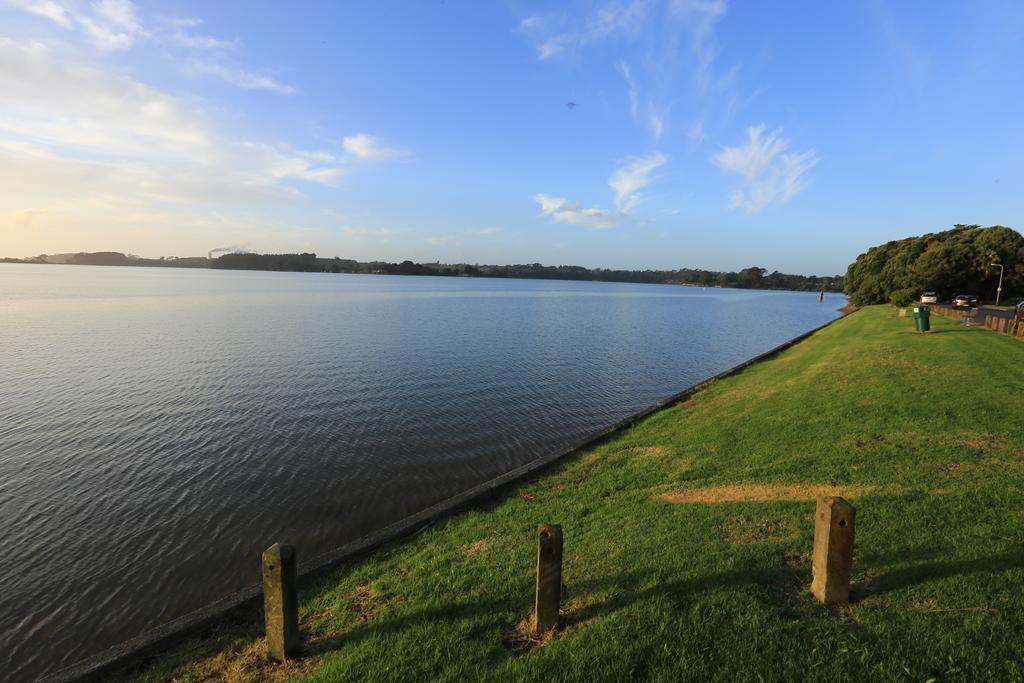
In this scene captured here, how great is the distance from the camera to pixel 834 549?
5.59m

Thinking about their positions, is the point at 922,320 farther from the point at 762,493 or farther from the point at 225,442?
the point at 225,442

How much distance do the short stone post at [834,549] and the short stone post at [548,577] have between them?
3018 mm

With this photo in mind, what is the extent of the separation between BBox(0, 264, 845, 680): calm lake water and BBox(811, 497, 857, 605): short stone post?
30.8 feet

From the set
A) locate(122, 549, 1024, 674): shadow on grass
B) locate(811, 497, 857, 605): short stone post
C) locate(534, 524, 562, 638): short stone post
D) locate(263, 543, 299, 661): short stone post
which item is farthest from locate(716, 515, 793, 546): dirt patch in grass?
locate(263, 543, 299, 661): short stone post

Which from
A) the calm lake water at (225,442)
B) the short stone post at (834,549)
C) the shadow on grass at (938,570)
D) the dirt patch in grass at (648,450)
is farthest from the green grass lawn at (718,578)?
the calm lake water at (225,442)

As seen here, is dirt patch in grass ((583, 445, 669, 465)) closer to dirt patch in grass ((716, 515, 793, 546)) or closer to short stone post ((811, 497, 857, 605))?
dirt patch in grass ((716, 515, 793, 546))

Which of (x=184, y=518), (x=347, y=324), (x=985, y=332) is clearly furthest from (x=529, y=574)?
(x=347, y=324)

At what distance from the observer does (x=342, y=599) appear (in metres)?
7.60

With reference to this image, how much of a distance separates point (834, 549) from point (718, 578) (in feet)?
4.98

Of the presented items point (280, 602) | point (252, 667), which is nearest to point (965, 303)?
point (280, 602)

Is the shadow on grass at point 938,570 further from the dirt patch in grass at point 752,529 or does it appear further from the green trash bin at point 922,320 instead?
the green trash bin at point 922,320

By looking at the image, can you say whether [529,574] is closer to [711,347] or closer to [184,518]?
[184,518]

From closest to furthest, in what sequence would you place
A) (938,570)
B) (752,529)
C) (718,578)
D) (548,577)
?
(548,577), (938,570), (718,578), (752,529)

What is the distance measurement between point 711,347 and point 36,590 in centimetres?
4325
